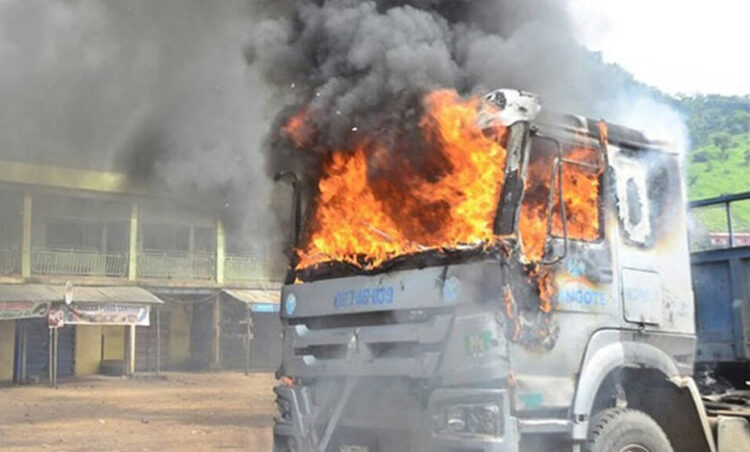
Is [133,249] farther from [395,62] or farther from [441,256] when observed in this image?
[441,256]

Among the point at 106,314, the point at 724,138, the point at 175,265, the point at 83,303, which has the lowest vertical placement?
the point at 106,314

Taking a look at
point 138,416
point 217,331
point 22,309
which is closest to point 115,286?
point 22,309

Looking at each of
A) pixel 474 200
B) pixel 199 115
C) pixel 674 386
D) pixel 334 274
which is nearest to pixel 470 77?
pixel 474 200

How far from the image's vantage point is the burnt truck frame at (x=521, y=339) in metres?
4.50

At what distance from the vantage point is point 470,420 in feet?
14.5

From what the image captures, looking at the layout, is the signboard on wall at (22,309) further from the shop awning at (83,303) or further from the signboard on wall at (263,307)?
the signboard on wall at (263,307)

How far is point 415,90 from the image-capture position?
5.47m

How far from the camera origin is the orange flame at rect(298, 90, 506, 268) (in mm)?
4797

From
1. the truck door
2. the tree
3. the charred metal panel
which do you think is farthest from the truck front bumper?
the tree

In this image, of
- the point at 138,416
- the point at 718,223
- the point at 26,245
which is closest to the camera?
the point at 718,223

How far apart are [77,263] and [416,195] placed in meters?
24.3

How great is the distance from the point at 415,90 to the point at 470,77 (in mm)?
540

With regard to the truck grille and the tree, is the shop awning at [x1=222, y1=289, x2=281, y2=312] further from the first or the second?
the tree

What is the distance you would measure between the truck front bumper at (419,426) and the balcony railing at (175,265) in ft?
80.1
